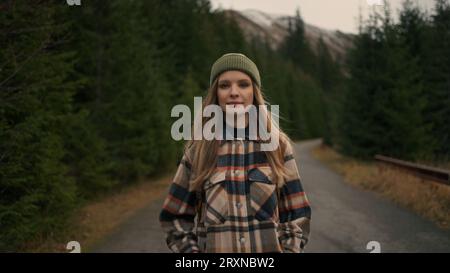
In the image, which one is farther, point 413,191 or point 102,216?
point 413,191

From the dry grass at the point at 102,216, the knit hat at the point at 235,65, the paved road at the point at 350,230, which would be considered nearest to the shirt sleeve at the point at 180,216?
the knit hat at the point at 235,65

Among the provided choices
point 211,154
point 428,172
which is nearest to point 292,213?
point 211,154

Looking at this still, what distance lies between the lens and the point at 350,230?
7.17 meters

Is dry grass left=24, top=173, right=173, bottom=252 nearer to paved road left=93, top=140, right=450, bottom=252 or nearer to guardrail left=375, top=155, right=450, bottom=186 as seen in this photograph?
paved road left=93, top=140, right=450, bottom=252

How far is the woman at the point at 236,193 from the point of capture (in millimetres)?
2332

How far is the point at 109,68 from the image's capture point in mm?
11531

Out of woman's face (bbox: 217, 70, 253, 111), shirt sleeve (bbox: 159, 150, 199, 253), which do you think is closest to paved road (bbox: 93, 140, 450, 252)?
shirt sleeve (bbox: 159, 150, 199, 253)

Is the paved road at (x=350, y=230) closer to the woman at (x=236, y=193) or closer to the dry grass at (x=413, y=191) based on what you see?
the dry grass at (x=413, y=191)

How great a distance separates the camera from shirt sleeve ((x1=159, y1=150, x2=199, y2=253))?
2.41 metres

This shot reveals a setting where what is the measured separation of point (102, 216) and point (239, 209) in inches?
295

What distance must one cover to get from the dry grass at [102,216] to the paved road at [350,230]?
33 cm

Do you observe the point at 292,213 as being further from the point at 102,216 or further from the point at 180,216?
the point at 102,216
